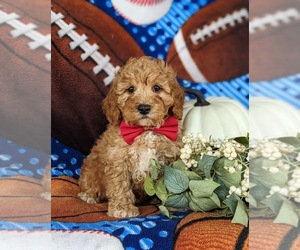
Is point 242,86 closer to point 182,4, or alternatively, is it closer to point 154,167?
point 182,4

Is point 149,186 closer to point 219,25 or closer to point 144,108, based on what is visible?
point 144,108

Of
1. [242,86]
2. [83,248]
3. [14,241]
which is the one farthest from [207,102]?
[14,241]

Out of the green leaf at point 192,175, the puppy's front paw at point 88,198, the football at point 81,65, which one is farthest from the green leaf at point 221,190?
the football at point 81,65

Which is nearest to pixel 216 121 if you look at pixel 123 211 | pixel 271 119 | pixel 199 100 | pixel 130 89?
pixel 199 100

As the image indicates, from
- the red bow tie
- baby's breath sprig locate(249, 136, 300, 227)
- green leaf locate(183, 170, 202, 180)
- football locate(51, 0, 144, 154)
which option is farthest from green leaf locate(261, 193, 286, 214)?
football locate(51, 0, 144, 154)

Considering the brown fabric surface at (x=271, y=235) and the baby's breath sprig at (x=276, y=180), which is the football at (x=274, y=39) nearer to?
the baby's breath sprig at (x=276, y=180)

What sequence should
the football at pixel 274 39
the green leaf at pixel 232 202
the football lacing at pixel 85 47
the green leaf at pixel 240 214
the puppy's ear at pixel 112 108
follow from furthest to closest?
the football lacing at pixel 85 47, the puppy's ear at pixel 112 108, the green leaf at pixel 232 202, the green leaf at pixel 240 214, the football at pixel 274 39

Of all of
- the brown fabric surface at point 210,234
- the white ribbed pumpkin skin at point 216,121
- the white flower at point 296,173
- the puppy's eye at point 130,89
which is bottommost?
the brown fabric surface at point 210,234
